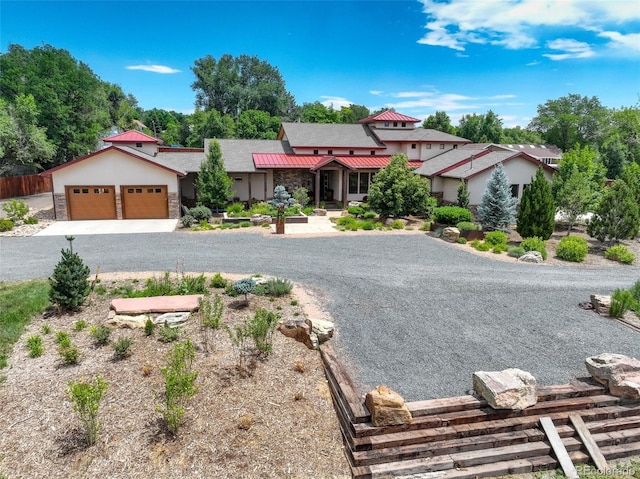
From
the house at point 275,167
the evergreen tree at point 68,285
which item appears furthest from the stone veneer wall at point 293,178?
the evergreen tree at point 68,285

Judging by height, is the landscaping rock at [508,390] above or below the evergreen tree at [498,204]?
below

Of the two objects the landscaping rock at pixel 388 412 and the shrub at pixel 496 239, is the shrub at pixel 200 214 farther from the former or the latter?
the landscaping rock at pixel 388 412

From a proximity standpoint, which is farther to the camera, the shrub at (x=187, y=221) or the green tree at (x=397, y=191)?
the green tree at (x=397, y=191)

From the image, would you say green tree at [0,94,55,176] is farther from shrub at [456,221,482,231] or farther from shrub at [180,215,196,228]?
shrub at [456,221,482,231]

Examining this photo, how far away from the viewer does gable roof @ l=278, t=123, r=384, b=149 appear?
31719 mm

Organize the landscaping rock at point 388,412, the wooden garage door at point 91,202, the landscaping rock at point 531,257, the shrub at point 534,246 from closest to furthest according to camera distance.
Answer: the landscaping rock at point 388,412
the landscaping rock at point 531,257
the shrub at point 534,246
the wooden garage door at point 91,202

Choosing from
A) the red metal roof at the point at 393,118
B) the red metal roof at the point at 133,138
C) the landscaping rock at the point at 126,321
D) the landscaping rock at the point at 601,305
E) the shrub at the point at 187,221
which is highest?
the red metal roof at the point at 393,118

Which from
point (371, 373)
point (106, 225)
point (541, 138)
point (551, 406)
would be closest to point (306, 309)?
point (371, 373)

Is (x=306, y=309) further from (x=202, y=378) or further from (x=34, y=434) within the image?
(x=34, y=434)

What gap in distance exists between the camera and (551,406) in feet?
21.7

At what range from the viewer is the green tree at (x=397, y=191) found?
23281 mm

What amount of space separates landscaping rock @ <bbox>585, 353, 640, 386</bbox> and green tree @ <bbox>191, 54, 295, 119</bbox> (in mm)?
69568

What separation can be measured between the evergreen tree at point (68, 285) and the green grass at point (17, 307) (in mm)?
655

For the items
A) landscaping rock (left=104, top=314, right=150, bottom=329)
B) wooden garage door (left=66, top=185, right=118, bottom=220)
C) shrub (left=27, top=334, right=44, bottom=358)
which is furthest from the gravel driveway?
shrub (left=27, top=334, right=44, bottom=358)
